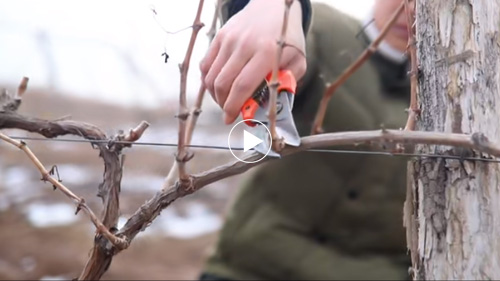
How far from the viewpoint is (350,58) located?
145 centimetres

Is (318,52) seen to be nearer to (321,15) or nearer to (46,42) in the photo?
(321,15)

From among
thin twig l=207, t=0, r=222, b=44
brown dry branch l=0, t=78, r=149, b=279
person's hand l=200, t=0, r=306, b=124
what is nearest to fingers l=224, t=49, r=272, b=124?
person's hand l=200, t=0, r=306, b=124

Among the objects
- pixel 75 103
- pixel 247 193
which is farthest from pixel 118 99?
pixel 247 193

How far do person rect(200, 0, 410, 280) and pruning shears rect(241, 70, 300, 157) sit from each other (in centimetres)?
58

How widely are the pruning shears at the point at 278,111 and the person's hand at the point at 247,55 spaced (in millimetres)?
10

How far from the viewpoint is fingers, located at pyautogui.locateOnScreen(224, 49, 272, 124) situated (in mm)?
754

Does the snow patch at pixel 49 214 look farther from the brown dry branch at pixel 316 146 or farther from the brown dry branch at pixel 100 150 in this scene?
the brown dry branch at pixel 316 146

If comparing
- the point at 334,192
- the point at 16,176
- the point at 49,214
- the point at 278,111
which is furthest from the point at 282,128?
the point at 16,176

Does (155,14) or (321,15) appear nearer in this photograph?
(155,14)

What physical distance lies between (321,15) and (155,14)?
697mm

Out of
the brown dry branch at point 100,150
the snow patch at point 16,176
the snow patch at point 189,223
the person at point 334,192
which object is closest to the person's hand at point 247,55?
the brown dry branch at point 100,150

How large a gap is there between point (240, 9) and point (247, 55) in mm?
168

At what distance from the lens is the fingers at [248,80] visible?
754mm

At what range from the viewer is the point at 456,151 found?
2.24 ft
